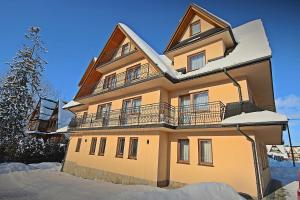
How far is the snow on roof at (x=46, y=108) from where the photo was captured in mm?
36312

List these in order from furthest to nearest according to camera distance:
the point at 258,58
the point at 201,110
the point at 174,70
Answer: the point at 174,70 < the point at 201,110 < the point at 258,58

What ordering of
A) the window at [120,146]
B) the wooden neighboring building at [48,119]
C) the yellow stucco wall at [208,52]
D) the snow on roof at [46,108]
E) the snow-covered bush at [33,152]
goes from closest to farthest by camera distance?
the yellow stucco wall at [208,52], the window at [120,146], the snow-covered bush at [33,152], the wooden neighboring building at [48,119], the snow on roof at [46,108]

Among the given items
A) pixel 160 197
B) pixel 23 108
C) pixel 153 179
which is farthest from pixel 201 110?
pixel 23 108

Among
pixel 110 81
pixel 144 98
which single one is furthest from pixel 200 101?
pixel 110 81

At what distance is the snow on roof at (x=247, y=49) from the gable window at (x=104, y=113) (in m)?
7.87

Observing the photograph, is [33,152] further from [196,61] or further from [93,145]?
[196,61]

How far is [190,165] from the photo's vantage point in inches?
423

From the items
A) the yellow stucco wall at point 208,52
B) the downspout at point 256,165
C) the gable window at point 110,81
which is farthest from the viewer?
the gable window at point 110,81

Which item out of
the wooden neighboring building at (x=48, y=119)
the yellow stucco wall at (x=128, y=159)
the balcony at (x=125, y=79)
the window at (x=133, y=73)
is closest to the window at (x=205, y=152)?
the yellow stucco wall at (x=128, y=159)

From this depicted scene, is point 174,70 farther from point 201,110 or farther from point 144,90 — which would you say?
point 201,110

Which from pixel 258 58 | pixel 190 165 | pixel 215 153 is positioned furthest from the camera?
pixel 190 165

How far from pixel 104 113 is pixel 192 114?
9222 mm

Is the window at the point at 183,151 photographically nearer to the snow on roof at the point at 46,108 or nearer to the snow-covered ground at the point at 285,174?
the snow-covered ground at the point at 285,174

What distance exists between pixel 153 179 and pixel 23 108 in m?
22.0
